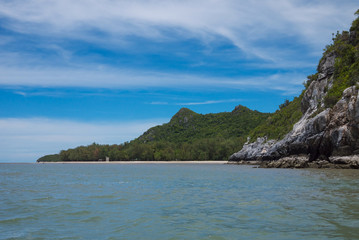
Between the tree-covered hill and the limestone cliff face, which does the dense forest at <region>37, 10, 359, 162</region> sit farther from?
the limestone cliff face

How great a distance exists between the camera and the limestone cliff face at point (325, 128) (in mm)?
45588

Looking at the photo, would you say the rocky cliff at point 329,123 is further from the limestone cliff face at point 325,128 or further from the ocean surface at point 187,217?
the ocean surface at point 187,217

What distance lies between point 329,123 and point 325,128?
138 cm

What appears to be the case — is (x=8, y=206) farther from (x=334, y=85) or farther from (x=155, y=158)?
(x=155, y=158)

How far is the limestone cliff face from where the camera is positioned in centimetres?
4559

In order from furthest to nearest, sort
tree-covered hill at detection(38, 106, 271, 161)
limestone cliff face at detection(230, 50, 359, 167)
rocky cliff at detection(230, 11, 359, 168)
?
1. tree-covered hill at detection(38, 106, 271, 161)
2. rocky cliff at detection(230, 11, 359, 168)
3. limestone cliff face at detection(230, 50, 359, 167)

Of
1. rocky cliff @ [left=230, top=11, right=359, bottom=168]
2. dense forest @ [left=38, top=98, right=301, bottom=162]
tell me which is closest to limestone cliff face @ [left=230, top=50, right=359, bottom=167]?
rocky cliff @ [left=230, top=11, right=359, bottom=168]

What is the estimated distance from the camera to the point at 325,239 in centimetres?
1016

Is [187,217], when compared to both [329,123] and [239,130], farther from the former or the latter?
[239,130]

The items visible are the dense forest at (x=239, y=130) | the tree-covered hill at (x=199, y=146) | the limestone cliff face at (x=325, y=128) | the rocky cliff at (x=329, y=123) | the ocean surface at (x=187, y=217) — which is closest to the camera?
the ocean surface at (x=187, y=217)

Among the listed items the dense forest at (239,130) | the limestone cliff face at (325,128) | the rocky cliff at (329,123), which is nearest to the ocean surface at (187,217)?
the limestone cliff face at (325,128)

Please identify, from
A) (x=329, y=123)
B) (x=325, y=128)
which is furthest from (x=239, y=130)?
(x=329, y=123)

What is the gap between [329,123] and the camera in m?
50.7

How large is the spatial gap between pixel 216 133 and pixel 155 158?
4205 cm
